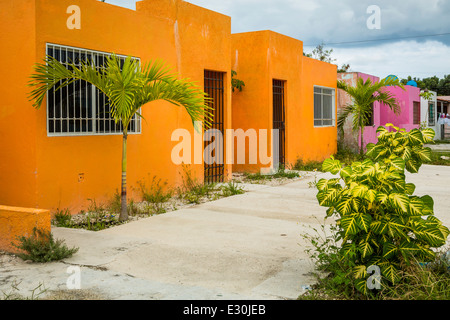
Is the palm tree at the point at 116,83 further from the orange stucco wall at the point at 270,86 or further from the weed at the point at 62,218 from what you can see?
the orange stucco wall at the point at 270,86

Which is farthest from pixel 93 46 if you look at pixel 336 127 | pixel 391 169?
pixel 336 127

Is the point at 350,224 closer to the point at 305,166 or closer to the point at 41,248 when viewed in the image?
the point at 41,248

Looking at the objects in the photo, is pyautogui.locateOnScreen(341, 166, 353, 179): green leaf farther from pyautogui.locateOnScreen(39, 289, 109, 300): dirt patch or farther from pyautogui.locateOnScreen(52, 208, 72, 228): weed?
pyautogui.locateOnScreen(52, 208, 72, 228): weed

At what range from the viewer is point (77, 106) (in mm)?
7648

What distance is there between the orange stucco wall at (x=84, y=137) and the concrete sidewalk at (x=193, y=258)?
104 centimetres

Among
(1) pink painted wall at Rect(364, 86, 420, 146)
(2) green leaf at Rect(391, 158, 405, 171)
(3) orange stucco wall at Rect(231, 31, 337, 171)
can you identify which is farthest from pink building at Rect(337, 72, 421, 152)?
(2) green leaf at Rect(391, 158, 405, 171)

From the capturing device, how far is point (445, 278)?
13.8 feet

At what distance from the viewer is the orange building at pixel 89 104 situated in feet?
22.9

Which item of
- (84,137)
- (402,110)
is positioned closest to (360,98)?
(402,110)

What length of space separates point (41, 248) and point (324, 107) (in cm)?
1250

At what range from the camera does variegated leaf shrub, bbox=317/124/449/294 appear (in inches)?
157

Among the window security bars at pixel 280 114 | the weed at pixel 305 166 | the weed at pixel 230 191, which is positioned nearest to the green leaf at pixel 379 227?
the weed at pixel 230 191

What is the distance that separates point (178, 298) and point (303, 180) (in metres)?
8.16

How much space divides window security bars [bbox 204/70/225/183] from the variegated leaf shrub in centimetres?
690
